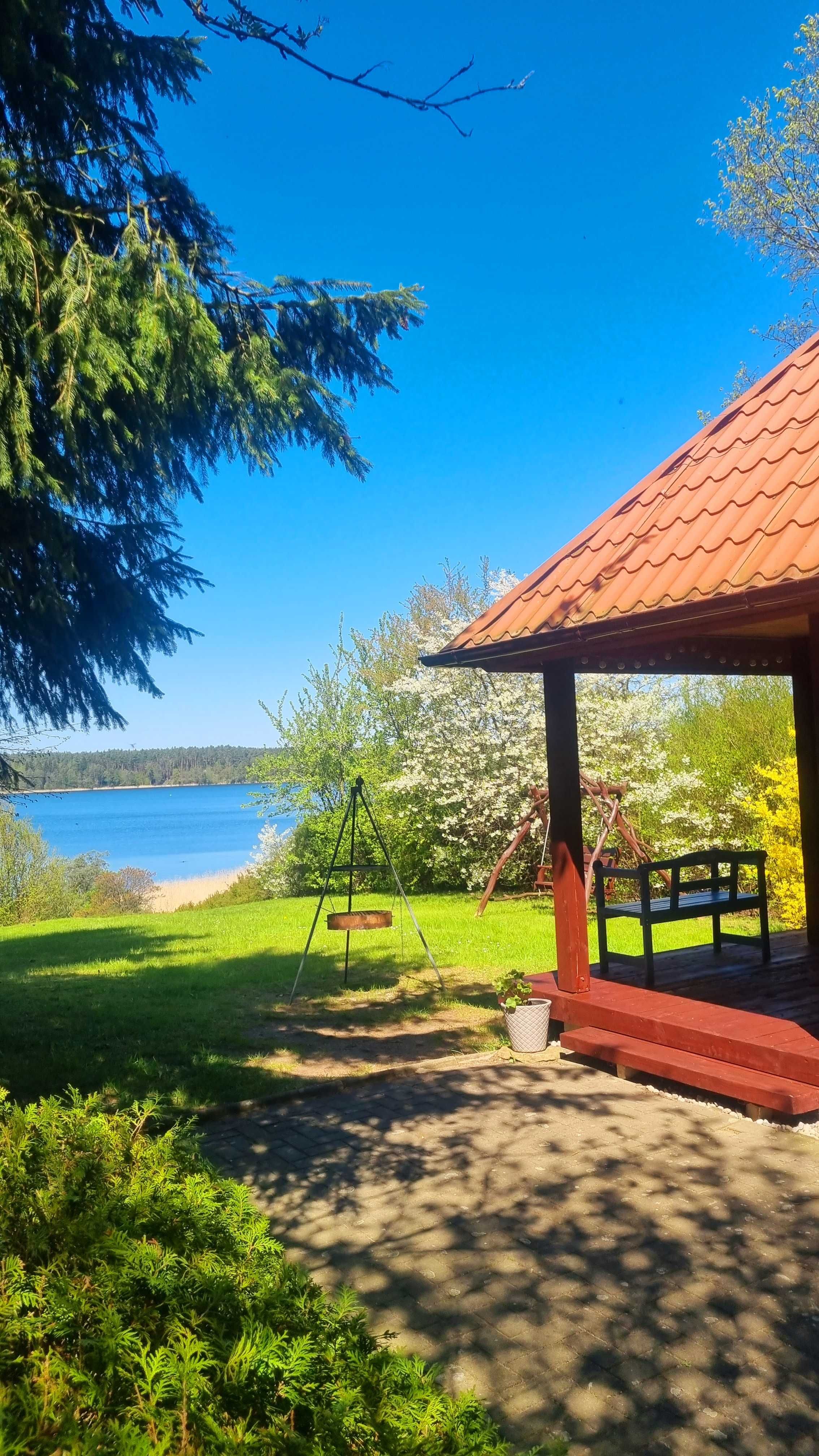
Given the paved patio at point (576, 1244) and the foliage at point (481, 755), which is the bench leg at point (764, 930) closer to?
the paved patio at point (576, 1244)

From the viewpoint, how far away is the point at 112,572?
18.9 ft

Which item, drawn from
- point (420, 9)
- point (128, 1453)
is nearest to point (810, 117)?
point (420, 9)

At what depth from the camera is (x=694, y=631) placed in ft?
16.0

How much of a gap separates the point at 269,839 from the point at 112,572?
1626 centimetres

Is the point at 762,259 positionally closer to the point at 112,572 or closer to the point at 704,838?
the point at 704,838

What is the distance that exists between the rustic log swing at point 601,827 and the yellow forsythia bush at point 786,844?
1.38m

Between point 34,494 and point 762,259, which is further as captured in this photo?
point 762,259

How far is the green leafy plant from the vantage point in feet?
21.1

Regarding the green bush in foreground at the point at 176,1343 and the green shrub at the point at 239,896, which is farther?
the green shrub at the point at 239,896

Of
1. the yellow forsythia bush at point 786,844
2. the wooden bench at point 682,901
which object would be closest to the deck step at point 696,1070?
the wooden bench at point 682,901

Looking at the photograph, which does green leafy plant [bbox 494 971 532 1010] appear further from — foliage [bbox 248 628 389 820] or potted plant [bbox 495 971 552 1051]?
foliage [bbox 248 628 389 820]

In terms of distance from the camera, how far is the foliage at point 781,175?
531 inches

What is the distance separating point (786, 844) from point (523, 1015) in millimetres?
5985

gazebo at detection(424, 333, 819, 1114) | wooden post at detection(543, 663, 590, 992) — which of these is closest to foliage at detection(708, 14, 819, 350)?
gazebo at detection(424, 333, 819, 1114)
